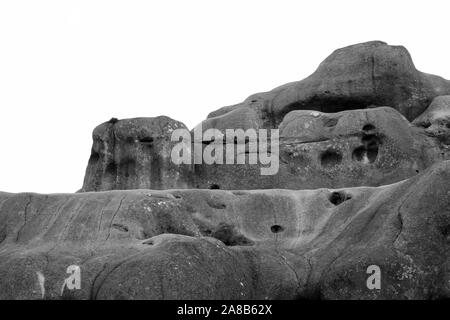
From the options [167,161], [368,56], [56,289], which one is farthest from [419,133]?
[56,289]

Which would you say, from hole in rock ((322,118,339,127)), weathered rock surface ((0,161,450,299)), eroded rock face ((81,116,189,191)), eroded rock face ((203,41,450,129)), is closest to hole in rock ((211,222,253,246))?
weathered rock surface ((0,161,450,299))

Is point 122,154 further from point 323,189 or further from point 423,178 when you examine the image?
point 423,178

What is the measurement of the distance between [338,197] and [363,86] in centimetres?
752

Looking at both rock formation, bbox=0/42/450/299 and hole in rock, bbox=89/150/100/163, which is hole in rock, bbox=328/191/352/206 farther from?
hole in rock, bbox=89/150/100/163

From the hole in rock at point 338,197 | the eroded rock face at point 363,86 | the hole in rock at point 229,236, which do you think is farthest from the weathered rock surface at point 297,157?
the hole in rock at point 229,236

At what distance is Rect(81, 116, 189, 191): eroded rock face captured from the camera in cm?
2738

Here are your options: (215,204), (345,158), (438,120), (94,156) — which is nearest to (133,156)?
(94,156)

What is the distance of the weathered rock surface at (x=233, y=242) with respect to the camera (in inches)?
761

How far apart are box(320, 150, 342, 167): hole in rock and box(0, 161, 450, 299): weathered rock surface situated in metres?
2.60

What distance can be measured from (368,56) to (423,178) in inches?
434

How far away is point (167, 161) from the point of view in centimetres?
2745

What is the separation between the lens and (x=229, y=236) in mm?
23344
